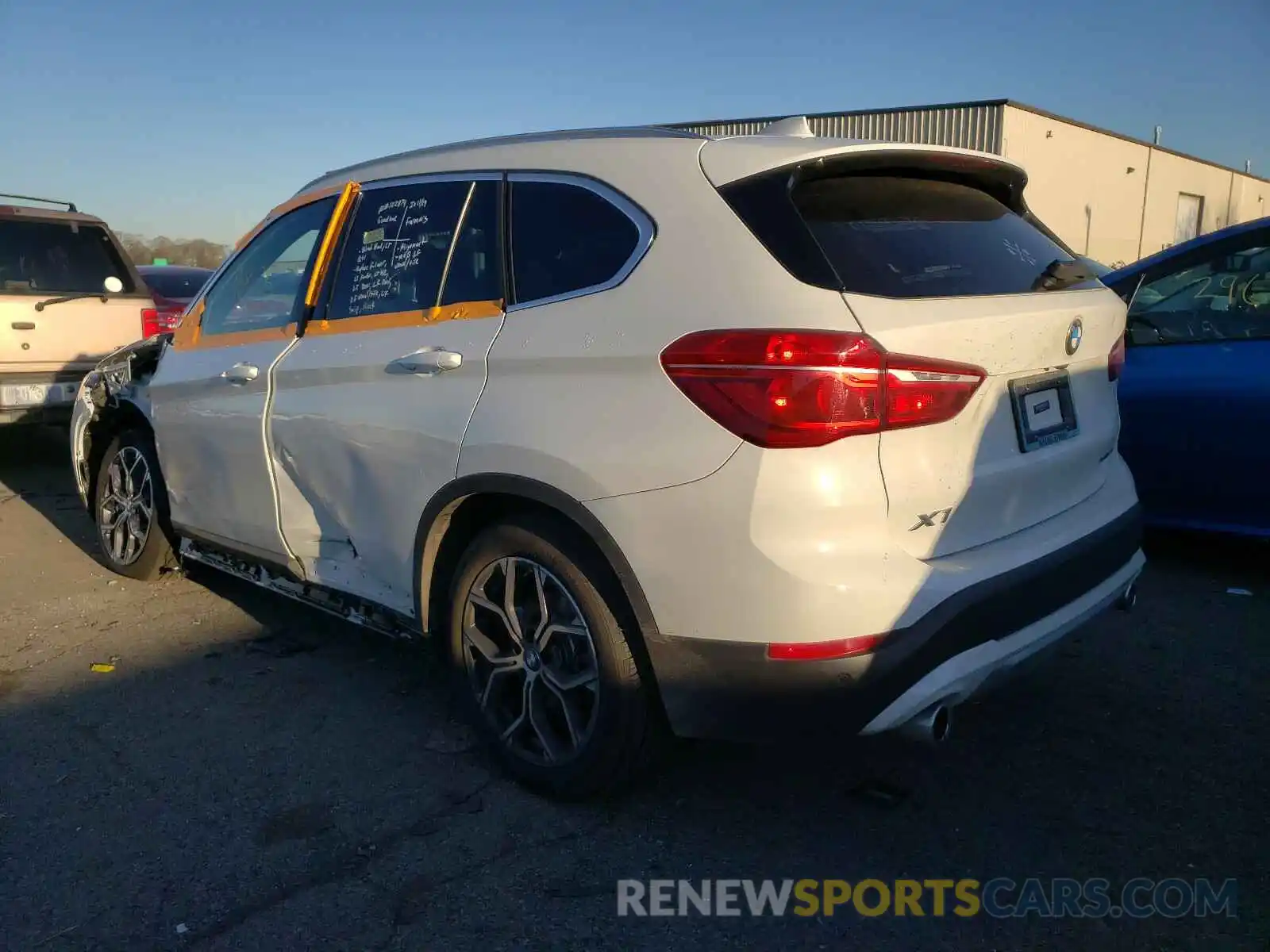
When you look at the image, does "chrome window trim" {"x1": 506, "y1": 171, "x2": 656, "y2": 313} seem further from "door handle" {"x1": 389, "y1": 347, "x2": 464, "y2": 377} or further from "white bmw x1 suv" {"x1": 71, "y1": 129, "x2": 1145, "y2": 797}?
"door handle" {"x1": 389, "y1": 347, "x2": 464, "y2": 377}

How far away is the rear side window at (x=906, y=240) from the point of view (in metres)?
2.65

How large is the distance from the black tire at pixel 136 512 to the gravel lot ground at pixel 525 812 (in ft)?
2.72

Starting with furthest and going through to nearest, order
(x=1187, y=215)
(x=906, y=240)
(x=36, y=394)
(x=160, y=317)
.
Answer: (x=1187, y=215)
(x=160, y=317)
(x=36, y=394)
(x=906, y=240)

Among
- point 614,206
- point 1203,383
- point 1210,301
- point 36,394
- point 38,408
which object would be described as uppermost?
point 614,206

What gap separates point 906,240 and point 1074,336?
598 millimetres

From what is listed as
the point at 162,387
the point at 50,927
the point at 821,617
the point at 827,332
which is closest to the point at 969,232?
the point at 827,332

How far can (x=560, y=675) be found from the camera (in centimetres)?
307

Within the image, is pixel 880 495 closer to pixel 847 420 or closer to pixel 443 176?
pixel 847 420

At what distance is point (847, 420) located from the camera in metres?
2.48

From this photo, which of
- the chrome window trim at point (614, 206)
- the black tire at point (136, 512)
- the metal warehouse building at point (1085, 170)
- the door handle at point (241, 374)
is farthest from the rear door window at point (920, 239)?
the metal warehouse building at point (1085, 170)

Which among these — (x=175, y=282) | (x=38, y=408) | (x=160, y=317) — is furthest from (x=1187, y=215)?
(x=38, y=408)

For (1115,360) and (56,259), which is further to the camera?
(56,259)

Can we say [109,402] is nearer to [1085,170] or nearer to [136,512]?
[136,512]
